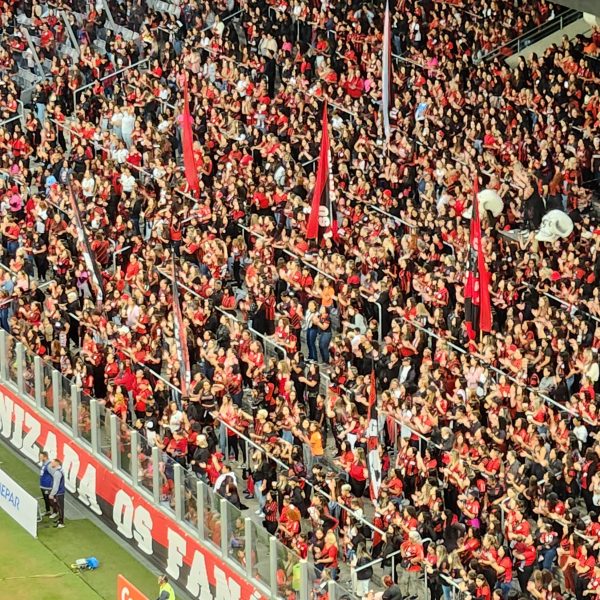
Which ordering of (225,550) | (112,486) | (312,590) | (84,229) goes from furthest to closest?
(84,229) < (112,486) < (225,550) < (312,590)

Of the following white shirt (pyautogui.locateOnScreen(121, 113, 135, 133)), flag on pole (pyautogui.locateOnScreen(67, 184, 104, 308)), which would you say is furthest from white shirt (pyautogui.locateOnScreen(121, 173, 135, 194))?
flag on pole (pyautogui.locateOnScreen(67, 184, 104, 308))

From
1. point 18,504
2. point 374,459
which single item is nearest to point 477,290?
point 374,459

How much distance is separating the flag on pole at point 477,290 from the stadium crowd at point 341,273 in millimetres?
311

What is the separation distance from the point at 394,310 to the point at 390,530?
5978mm

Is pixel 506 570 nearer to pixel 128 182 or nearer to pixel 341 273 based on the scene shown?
pixel 341 273

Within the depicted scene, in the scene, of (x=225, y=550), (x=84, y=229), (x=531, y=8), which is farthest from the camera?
(x=531, y=8)

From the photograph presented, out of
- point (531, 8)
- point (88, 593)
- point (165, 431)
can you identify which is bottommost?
point (88, 593)

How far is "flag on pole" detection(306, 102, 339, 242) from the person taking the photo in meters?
36.3

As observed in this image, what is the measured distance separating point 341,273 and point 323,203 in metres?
1.55

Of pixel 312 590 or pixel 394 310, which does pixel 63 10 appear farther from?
pixel 312 590

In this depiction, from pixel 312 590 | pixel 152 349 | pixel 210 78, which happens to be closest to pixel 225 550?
pixel 312 590

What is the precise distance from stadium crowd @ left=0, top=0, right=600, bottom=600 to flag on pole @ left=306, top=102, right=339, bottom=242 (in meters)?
0.27

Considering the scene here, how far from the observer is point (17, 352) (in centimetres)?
3594

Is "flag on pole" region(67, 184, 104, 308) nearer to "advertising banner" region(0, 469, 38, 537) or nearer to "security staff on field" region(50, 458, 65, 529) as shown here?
"security staff on field" region(50, 458, 65, 529)
